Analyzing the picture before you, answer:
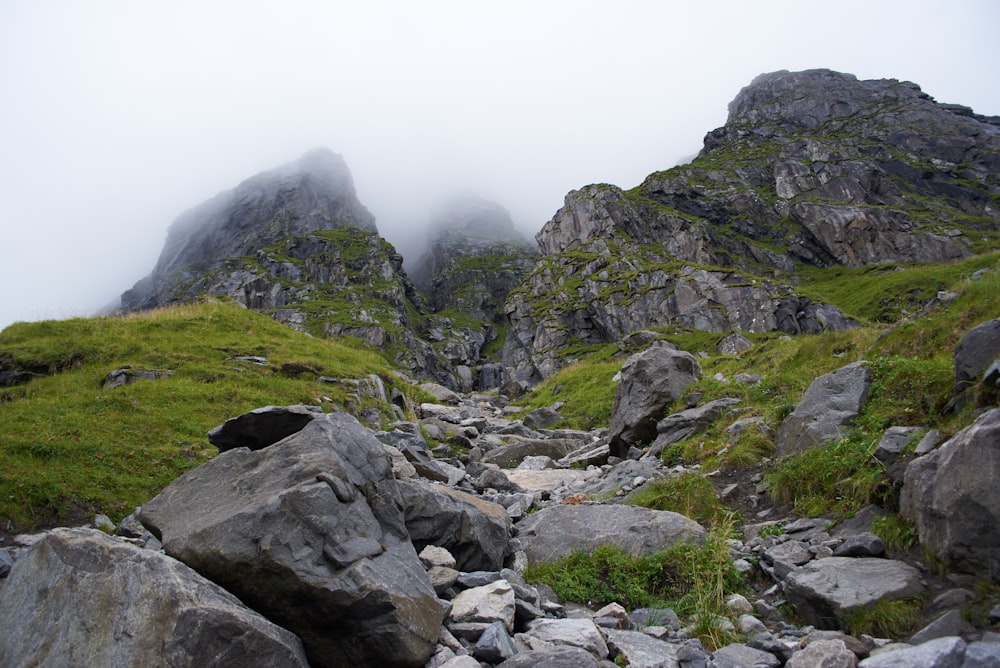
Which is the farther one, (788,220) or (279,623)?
(788,220)

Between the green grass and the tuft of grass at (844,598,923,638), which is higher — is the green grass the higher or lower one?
the lower one

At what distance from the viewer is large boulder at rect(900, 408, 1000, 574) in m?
5.11

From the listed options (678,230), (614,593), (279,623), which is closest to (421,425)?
(614,593)

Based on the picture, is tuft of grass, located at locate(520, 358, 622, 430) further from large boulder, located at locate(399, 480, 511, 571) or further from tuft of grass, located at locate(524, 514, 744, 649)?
large boulder, located at locate(399, 480, 511, 571)

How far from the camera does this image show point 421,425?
20547 mm

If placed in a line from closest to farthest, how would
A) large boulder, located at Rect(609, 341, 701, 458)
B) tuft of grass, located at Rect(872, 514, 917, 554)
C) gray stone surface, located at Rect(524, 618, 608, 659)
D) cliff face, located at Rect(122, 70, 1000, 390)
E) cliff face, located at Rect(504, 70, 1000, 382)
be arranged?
gray stone surface, located at Rect(524, 618, 608, 659) → tuft of grass, located at Rect(872, 514, 917, 554) → large boulder, located at Rect(609, 341, 701, 458) → cliff face, located at Rect(504, 70, 1000, 382) → cliff face, located at Rect(122, 70, 1000, 390)

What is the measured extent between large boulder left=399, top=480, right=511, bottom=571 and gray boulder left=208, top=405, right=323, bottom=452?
2.12m

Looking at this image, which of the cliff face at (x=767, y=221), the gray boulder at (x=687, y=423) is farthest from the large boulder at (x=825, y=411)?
the cliff face at (x=767, y=221)

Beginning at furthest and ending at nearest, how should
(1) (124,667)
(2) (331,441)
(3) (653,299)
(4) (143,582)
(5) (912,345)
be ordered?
(3) (653,299) < (5) (912,345) < (2) (331,441) < (4) (143,582) < (1) (124,667)

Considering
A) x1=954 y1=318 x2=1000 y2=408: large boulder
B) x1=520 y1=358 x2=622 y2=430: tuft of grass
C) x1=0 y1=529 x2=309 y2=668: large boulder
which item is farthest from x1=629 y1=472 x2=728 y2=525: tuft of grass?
x1=520 y1=358 x2=622 y2=430: tuft of grass

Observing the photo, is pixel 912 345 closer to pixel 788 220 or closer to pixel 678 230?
pixel 678 230

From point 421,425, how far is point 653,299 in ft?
205

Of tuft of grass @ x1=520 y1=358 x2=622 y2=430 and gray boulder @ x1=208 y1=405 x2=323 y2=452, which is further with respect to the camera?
tuft of grass @ x1=520 y1=358 x2=622 y2=430

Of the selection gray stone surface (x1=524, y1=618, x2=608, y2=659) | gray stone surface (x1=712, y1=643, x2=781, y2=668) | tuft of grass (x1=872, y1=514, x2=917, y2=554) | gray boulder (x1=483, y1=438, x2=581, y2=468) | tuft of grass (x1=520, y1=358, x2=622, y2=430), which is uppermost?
tuft of grass (x1=872, y1=514, x2=917, y2=554)
